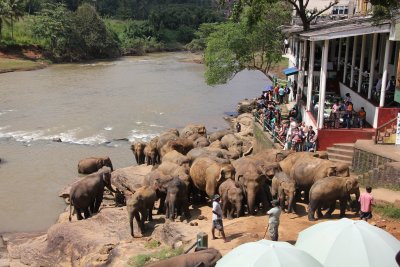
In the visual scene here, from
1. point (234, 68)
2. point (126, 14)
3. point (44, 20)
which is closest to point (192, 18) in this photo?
point (126, 14)

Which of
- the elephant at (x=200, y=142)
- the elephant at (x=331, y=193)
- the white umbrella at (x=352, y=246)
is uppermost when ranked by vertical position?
the white umbrella at (x=352, y=246)

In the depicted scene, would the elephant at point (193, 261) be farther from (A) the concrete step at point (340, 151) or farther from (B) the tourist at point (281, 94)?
(B) the tourist at point (281, 94)

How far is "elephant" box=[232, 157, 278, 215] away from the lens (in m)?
13.6

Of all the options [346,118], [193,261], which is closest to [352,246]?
[193,261]

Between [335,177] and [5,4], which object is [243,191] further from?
[5,4]

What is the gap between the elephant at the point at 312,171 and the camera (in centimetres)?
1416

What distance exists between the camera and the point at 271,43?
3122 cm

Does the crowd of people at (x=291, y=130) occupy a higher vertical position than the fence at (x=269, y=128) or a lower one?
higher

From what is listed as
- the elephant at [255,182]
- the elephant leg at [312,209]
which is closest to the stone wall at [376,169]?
the elephant at [255,182]

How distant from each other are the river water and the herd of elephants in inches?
151

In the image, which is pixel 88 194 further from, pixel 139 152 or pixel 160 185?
pixel 139 152

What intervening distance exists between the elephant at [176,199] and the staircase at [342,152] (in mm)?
5835

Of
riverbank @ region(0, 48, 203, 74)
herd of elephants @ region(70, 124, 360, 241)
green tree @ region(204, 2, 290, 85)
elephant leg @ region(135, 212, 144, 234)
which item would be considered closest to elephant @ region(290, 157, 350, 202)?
herd of elephants @ region(70, 124, 360, 241)

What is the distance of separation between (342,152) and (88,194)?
331 inches
